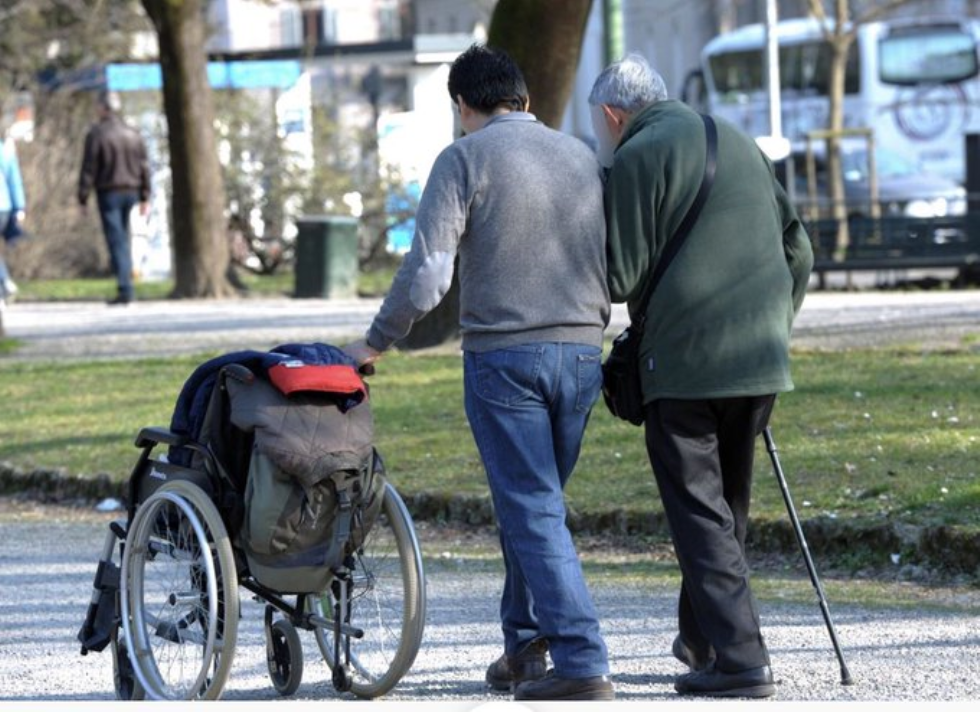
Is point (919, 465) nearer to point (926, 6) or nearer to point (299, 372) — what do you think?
point (299, 372)

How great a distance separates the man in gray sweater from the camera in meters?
5.55

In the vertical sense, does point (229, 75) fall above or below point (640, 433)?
above

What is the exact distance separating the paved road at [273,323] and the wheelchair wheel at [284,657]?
950 cm

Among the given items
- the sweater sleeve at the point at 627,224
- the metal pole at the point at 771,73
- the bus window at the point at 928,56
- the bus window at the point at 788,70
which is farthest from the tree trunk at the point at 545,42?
the bus window at the point at 928,56

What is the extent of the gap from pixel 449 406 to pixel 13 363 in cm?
526

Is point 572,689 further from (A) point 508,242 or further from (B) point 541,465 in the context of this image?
(A) point 508,242

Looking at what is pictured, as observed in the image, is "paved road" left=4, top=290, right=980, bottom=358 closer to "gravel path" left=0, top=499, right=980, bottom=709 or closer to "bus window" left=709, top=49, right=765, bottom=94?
"gravel path" left=0, top=499, right=980, bottom=709

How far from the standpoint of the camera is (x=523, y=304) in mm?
5578

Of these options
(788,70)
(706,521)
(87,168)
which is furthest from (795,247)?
(788,70)

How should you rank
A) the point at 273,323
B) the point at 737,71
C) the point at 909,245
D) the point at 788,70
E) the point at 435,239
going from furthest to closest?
1. the point at 737,71
2. the point at 788,70
3. the point at 909,245
4. the point at 273,323
5. the point at 435,239

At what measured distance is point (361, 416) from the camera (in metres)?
5.68

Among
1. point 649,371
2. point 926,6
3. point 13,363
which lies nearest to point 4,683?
point 649,371

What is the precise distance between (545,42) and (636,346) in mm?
8588

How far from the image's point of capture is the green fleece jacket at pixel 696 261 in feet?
18.6
